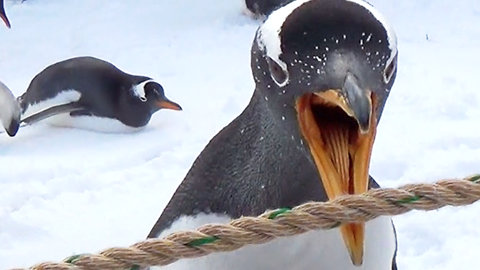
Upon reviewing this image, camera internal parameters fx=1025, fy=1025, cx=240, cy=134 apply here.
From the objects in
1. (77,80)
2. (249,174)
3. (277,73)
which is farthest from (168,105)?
(277,73)

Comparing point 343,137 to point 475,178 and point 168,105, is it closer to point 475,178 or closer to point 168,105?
point 475,178

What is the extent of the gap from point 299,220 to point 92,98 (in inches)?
107

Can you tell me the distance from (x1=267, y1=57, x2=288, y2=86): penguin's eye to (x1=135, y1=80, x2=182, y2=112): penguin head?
7.36 feet

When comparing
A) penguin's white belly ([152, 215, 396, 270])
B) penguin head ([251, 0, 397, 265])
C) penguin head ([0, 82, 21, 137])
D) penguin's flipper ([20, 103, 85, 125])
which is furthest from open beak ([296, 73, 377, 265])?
penguin's flipper ([20, 103, 85, 125])

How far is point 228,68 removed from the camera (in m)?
3.87

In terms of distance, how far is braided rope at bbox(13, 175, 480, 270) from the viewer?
0.93m

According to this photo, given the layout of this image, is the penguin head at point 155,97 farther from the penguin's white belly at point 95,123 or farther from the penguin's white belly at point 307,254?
the penguin's white belly at point 307,254

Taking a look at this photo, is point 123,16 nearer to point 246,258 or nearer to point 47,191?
point 47,191

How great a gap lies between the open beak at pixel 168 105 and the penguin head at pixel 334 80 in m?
2.23

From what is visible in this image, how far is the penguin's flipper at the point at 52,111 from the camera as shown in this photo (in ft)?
11.5

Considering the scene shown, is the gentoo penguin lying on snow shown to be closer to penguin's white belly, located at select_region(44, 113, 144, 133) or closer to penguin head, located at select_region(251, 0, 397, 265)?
penguin's white belly, located at select_region(44, 113, 144, 133)

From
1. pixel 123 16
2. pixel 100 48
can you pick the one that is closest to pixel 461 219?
pixel 100 48

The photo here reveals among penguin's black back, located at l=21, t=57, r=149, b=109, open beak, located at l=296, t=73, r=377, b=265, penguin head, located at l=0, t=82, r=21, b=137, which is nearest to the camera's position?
open beak, located at l=296, t=73, r=377, b=265

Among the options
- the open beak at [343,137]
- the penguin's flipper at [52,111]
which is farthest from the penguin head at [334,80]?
the penguin's flipper at [52,111]
